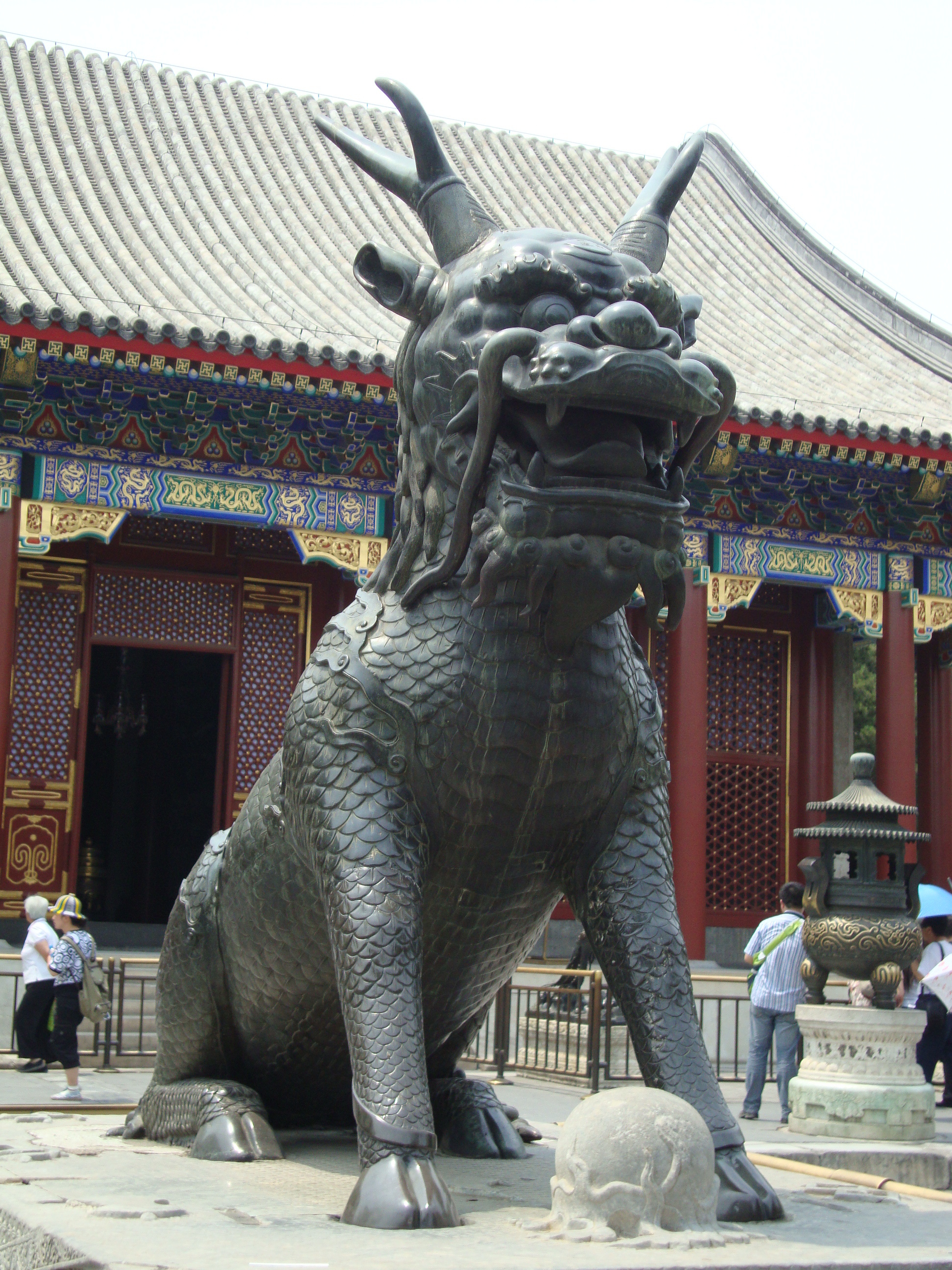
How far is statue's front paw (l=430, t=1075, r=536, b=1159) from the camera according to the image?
386cm

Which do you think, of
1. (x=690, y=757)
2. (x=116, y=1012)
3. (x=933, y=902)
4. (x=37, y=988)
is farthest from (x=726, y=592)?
(x=37, y=988)

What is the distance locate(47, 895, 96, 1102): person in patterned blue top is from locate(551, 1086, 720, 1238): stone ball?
522 centimetres

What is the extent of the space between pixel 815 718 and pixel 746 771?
2.84ft

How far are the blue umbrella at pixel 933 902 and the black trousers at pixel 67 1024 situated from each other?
A: 5620mm

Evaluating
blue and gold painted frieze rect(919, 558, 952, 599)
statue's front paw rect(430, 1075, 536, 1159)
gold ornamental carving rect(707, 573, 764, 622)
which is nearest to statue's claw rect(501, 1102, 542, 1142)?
statue's front paw rect(430, 1075, 536, 1159)

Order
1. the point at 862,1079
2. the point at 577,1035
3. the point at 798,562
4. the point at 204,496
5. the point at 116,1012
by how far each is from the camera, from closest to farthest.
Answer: the point at 862,1079, the point at 577,1035, the point at 116,1012, the point at 204,496, the point at 798,562

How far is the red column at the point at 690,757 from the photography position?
12180 millimetres

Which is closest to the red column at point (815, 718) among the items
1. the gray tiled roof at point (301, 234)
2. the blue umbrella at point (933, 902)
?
the gray tiled roof at point (301, 234)

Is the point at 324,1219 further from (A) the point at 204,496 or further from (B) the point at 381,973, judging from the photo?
(A) the point at 204,496

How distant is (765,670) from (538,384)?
1201 centimetres

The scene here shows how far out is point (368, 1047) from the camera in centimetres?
304

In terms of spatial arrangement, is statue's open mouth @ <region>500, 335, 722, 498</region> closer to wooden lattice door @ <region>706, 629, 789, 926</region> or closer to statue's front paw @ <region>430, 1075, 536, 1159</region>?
statue's front paw @ <region>430, 1075, 536, 1159</region>

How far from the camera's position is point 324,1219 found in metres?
A: 2.92

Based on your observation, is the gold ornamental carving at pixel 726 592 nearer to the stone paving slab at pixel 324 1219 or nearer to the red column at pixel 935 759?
the red column at pixel 935 759
